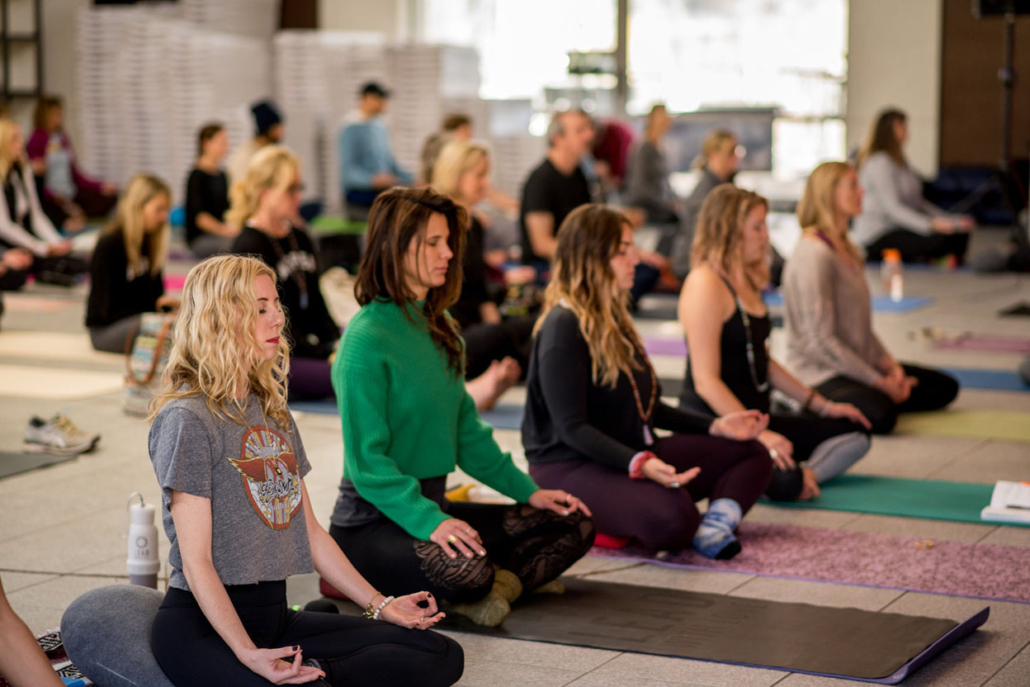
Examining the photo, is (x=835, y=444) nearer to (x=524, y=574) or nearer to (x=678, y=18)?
(x=524, y=574)

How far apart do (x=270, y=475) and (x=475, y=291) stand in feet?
12.7

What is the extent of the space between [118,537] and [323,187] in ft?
38.9

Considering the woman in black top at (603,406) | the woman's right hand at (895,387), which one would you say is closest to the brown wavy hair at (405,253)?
the woman in black top at (603,406)

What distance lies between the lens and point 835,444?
16.7ft

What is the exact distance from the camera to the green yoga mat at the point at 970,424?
604 centimetres

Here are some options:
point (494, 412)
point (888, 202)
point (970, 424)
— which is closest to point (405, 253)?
point (494, 412)

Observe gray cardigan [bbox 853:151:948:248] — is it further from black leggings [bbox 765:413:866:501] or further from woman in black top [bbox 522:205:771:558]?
woman in black top [bbox 522:205:771:558]

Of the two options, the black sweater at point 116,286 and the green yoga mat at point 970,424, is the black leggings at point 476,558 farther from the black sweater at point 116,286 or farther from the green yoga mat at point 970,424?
the black sweater at point 116,286

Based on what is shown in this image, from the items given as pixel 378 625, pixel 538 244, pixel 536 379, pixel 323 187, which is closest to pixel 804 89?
pixel 323 187

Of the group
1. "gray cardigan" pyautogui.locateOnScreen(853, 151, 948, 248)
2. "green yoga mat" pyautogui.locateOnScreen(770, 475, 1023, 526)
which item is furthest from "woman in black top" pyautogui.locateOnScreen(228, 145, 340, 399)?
"gray cardigan" pyautogui.locateOnScreen(853, 151, 948, 248)

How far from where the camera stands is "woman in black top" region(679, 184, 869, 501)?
468cm

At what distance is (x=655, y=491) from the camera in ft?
13.5

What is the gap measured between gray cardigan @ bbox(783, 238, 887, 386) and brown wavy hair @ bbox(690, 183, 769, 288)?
105 cm

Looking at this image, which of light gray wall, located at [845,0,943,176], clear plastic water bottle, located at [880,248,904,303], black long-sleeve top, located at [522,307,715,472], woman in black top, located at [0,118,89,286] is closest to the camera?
black long-sleeve top, located at [522,307,715,472]
